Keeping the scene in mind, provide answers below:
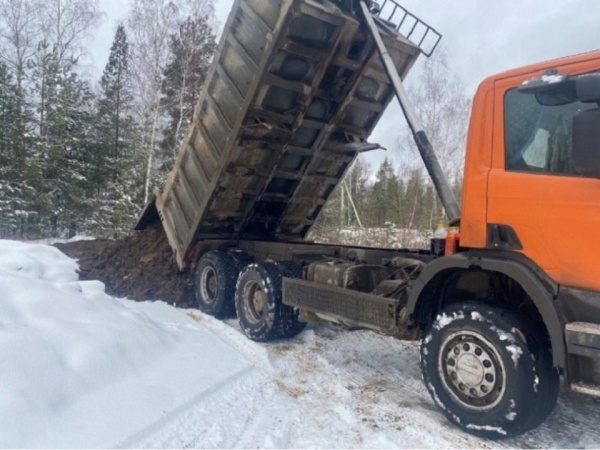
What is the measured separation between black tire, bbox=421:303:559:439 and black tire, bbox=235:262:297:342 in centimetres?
237

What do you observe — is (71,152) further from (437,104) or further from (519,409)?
(519,409)

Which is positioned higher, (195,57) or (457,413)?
(195,57)

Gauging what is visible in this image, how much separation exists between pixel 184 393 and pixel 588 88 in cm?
335

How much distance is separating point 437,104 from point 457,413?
73.8 feet

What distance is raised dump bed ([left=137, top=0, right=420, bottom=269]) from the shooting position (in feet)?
17.3

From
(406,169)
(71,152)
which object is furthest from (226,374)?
(406,169)

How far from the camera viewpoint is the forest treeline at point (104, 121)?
1825 centimetres

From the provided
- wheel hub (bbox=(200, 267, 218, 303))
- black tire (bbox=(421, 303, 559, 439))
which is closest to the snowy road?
black tire (bbox=(421, 303, 559, 439))

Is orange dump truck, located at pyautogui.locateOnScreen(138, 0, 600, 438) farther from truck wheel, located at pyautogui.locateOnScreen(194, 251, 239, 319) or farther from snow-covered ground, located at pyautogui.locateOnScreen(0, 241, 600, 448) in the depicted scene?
snow-covered ground, located at pyautogui.locateOnScreen(0, 241, 600, 448)

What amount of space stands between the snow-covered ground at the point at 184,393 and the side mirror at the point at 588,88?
226cm

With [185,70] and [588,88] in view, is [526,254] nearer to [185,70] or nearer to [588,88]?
[588,88]

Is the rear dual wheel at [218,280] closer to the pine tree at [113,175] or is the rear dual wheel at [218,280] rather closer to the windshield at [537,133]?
the windshield at [537,133]

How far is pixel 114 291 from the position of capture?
25.9ft

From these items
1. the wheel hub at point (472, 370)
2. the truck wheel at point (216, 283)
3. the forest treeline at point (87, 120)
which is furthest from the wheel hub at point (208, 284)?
the forest treeline at point (87, 120)
